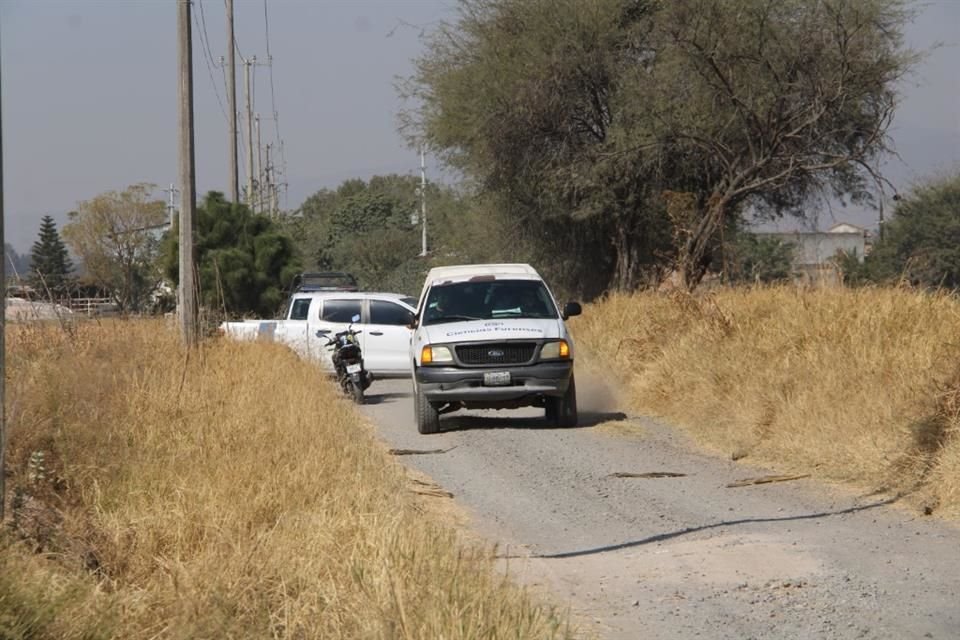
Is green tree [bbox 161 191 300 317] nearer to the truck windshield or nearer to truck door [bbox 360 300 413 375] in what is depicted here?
truck door [bbox 360 300 413 375]

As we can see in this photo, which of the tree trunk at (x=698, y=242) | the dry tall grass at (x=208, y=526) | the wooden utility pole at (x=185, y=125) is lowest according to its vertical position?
the dry tall grass at (x=208, y=526)

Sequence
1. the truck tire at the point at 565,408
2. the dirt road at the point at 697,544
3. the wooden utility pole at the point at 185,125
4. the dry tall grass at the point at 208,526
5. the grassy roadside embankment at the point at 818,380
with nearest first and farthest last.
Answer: the dry tall grass at the point at 208,526 → the dirt road at the point at 697,544 → the grassy roadside embankment at the point at 818,380 → the truck tire at the point at 565,408 → the wooden utility pole at the point at 185,125

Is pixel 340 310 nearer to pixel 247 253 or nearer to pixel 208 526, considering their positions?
pixel 208 526

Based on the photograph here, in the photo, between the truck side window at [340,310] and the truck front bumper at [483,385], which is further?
the truck side window at [340,310]

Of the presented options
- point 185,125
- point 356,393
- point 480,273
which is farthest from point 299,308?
point 480,273

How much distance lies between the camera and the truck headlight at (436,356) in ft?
51.2

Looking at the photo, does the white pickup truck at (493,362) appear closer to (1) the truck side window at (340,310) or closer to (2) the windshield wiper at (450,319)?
(2) the windshield wiper at (450,319)

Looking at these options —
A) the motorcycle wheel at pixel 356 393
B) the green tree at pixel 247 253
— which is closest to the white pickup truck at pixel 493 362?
the motorcycle wheel at pixel 356 393

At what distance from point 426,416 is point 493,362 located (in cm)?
100

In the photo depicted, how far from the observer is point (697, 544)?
905 cm

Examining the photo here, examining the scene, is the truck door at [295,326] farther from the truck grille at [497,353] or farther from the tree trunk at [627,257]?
the tree trunk at [627,257]

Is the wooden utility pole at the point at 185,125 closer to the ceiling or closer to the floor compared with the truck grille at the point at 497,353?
closer to the ceiling

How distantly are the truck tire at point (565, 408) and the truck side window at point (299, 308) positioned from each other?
10.1 metres

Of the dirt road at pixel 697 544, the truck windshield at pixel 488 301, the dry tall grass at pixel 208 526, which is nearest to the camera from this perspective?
the dry tall grass at pixel 208 526
